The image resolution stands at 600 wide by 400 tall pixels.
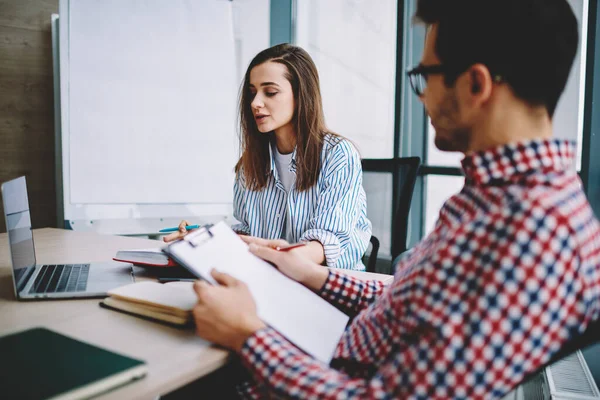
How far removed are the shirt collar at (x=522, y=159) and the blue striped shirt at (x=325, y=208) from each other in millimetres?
819

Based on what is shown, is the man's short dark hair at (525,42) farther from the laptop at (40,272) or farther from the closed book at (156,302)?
the laptop at (40,272)

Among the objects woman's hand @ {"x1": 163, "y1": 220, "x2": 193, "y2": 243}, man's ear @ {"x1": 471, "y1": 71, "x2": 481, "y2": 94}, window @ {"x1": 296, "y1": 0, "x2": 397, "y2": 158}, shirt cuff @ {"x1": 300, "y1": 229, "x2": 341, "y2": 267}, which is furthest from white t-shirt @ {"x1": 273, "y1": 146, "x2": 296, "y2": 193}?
window @ {"x1": 296, "y1": 0, "x2": 397, "y2": 158}

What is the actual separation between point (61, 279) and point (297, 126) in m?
0.94

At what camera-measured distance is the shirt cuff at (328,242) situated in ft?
4.64

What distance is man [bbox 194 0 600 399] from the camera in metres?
0.52

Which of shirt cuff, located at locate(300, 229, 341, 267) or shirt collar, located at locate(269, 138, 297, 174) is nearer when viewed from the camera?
shirt cuff, located at locate(300, 229, 341, 267)

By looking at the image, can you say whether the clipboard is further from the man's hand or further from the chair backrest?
the chair backrest

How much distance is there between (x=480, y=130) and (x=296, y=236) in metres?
1.05

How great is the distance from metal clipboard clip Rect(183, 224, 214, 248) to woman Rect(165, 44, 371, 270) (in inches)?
25.4

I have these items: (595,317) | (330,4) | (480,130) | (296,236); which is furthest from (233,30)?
(595,317)

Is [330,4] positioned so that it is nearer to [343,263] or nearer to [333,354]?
[343,263]

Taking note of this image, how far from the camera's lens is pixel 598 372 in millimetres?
1865

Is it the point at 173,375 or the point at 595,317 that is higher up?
the point at 595,317

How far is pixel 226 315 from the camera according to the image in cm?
70
